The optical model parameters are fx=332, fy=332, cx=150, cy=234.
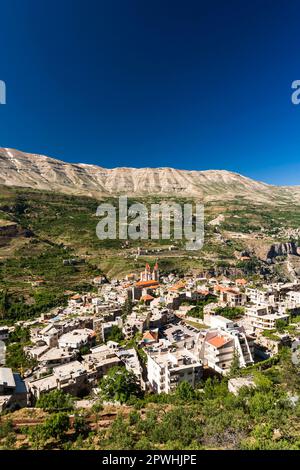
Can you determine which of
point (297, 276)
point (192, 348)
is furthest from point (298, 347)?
point (297, 276)

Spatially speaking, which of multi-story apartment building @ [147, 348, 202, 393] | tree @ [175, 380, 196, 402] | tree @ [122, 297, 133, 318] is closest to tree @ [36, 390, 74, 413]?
multi-story apartment building @ [147, 348, 202, 393]

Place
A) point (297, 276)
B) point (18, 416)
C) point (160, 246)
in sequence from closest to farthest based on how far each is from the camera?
point (18, 416) < point (297, 276) < point (160, 246)

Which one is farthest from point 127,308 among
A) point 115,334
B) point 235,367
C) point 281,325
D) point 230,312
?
point 235,367

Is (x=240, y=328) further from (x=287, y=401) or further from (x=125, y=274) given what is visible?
(x=125, y=274)

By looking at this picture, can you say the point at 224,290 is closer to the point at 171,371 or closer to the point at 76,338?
the point at 76,338

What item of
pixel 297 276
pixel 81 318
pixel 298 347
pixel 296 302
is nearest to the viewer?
pixel 298 347

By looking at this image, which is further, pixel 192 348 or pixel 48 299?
pixel 48 299

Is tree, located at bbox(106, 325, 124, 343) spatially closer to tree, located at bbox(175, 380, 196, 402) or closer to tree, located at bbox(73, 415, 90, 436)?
tree, located at bbox(175, 380, 196, 402)

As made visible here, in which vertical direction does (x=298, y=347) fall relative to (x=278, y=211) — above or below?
below
